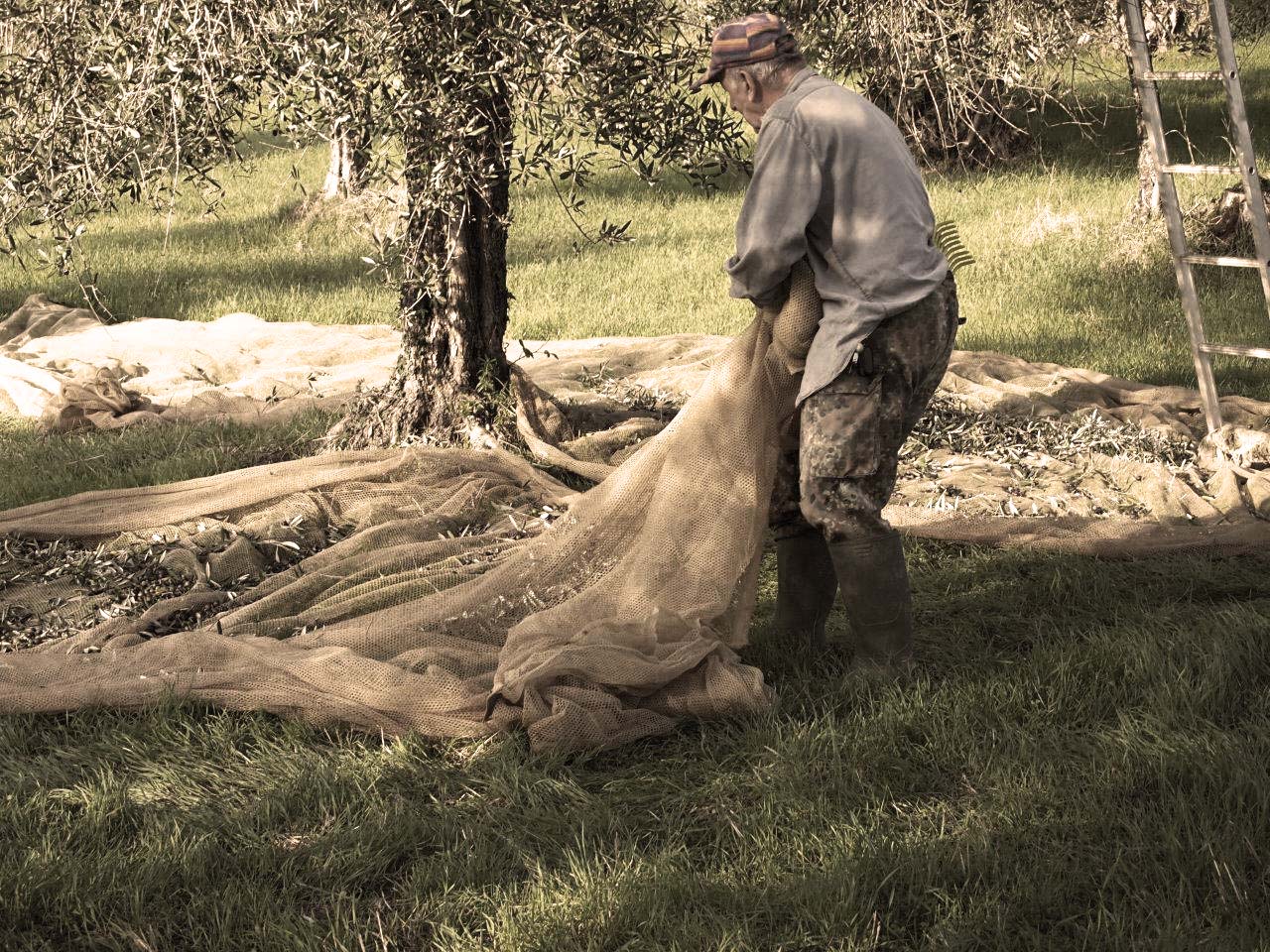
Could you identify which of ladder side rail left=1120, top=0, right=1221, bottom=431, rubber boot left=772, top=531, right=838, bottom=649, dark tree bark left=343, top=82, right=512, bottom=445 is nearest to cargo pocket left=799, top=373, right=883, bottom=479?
rubber boot left=772, top=531, right=838, bottom=649

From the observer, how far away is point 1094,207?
14.7m

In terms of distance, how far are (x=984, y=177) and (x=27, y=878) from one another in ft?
50.4

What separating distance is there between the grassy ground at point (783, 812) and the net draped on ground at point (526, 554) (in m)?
0.15

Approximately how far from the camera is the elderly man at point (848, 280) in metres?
4.38

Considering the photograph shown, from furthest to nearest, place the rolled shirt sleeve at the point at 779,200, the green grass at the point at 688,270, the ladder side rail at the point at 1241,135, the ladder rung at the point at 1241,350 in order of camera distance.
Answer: the green grass at the point at 688,270 → the ladder rung at the point at 1241,350 → the ladder side rail at the point at 1241,135 → the rolled shirt sleeve at the point at 779,200

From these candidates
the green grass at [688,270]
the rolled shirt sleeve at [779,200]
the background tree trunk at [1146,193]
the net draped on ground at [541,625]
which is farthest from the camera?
the background tree trunk at [1146,193]

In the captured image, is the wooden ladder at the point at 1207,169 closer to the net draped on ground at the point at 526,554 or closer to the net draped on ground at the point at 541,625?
the net draped on ground at the point at 526,554

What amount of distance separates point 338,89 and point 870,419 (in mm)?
2099

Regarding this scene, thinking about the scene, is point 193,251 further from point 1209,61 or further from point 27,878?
point 1209,61

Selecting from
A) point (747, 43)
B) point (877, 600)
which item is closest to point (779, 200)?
point (747, 43)

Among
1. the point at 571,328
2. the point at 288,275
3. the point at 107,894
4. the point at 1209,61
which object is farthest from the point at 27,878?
the point at 1209,61

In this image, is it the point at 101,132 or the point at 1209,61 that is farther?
the point at 1209,61

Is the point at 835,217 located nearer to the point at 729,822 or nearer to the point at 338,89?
the point at 338,89

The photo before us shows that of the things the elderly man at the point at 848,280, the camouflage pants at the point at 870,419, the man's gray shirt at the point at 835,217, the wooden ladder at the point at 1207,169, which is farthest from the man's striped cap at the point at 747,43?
the wooden ladder at the point at 1207,169
